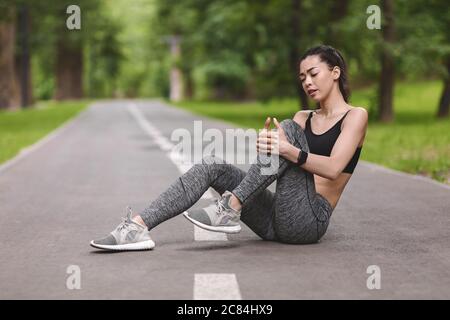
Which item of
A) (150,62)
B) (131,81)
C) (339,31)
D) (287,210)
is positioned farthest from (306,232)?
(131,81)

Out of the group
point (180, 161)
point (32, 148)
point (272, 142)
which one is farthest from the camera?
point (32, 148)

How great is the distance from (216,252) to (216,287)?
114cm

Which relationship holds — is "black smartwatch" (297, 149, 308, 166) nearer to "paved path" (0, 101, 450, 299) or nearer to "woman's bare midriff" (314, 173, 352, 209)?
"woman's bare midriff" (314, 173, 352, 209)

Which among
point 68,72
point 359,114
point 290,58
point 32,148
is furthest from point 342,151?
point 68,72

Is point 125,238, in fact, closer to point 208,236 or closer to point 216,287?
point 208,236

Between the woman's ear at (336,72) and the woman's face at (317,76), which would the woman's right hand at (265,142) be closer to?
the woman's face at (317,76)

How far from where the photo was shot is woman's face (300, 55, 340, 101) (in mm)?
5984

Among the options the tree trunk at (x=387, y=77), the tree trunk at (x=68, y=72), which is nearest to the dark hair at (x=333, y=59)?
the tree trunk at (x=387, y=77)

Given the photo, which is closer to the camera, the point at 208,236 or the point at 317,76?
the point at 317,76

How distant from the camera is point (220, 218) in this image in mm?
5852

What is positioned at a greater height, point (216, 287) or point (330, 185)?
point (330, 185)

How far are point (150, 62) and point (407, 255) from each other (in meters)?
86.3

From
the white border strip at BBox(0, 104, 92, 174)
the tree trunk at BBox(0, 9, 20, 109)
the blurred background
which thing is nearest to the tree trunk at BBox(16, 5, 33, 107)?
the blurred background
